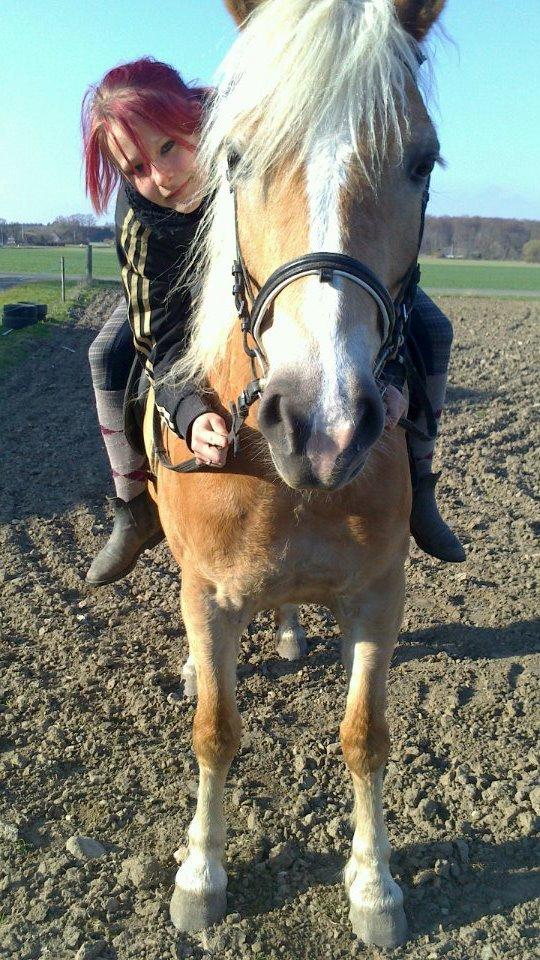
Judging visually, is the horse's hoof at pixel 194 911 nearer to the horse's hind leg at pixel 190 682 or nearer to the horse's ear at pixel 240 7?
the horse's hind leg at pixel 190 682

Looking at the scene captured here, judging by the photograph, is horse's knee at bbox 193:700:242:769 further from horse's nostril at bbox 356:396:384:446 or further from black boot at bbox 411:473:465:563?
horse's nostril at bbox 356:396:384:446

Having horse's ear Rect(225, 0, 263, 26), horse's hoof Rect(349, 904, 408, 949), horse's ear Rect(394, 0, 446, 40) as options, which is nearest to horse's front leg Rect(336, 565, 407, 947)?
horse's hoof Rect(349, 904, 408, 949)

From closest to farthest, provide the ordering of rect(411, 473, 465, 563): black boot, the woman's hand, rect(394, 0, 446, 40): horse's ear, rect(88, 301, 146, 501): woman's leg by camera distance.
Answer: rect(394, 0, 446, 40): horse's ear
the woman's hand
rect(411, 473, 465, 563): black boot
rect(88, 301, 146, 501): woman's leg

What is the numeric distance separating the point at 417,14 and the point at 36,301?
63.0ft

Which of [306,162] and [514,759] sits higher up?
[306,162]

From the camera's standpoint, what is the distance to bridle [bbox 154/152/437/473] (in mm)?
1664

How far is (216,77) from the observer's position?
2.16 metres

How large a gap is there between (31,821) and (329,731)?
1.26 m

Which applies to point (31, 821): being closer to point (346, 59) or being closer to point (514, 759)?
point (514, 759)

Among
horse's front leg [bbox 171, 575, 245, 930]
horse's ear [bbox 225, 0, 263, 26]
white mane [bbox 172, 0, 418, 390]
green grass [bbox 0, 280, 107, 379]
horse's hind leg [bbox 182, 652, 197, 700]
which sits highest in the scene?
horse's ear [bbox 225, 0, 263, 26]

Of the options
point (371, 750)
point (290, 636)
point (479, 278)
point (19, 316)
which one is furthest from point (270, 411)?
point (479, 278)

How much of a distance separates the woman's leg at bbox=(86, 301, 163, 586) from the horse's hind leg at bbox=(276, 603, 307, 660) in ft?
2.59

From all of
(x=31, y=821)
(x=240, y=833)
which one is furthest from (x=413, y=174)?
(x=31, y=821)

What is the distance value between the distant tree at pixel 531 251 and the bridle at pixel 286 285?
5699cm
